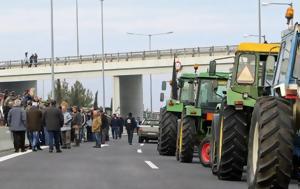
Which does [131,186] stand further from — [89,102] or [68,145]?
[89,102]

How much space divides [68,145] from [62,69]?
40.9m

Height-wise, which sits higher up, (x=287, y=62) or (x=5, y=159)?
(x=287, y=62)

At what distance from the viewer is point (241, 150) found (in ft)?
45.4

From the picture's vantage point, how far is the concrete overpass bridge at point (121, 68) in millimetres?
61031

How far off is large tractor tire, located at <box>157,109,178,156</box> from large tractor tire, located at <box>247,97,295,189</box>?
14.3 m

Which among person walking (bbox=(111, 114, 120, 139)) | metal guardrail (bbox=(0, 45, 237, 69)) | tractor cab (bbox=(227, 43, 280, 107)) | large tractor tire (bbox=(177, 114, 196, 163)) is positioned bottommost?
person walking (bbox=(111, 114, 120, 139))

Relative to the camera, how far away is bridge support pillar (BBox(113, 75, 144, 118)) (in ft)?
230

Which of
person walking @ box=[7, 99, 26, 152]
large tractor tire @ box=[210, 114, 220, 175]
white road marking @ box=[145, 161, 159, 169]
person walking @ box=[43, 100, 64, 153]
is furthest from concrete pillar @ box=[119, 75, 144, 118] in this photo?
large tractor tire @ box=[210, 114, 220, 175]

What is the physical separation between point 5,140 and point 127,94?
45.0 meters

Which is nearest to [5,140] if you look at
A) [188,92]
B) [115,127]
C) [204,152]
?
[188,92]

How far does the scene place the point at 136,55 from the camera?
6619 cm

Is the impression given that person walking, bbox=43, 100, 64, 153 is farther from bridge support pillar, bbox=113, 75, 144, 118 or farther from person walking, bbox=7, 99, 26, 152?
bridge support pillar, bbox=113, 75, 144, 118

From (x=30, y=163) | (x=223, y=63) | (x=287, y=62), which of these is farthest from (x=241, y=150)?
(x=223, y=63)

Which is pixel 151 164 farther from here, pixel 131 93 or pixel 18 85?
pixel 18 85
